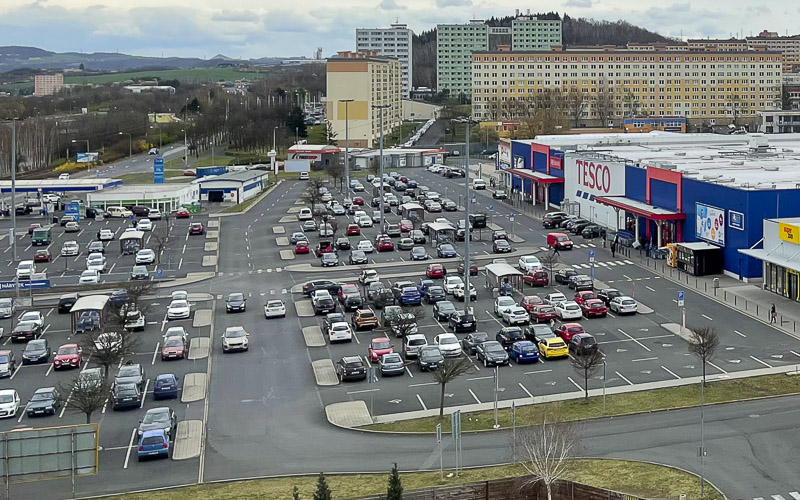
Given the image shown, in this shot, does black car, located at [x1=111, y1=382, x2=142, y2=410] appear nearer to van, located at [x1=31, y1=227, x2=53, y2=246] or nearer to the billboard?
the billboard

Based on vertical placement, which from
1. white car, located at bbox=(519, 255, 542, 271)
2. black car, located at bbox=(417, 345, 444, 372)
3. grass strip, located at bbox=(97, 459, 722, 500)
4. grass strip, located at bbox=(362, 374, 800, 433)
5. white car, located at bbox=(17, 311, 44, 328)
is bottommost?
grass strip, located at bbox=(97, 459, 722, 500)

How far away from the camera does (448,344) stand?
33844mm

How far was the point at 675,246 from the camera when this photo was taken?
156ft

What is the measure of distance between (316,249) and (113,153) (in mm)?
71269

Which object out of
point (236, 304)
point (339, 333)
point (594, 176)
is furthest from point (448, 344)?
point (594, 176)

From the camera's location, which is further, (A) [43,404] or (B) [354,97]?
(B) [354,97]

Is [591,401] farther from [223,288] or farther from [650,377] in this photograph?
[223,288]

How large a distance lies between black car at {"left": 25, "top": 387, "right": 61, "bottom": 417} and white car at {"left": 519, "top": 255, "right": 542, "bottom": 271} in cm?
2344

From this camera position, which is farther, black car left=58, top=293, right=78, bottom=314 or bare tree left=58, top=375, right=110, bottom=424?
black car left=58, top=293, right=78, bottom=314

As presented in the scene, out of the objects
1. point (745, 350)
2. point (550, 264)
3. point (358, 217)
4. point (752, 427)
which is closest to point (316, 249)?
point (358, 217)

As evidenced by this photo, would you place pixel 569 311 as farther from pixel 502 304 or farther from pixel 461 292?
pixel 461 292

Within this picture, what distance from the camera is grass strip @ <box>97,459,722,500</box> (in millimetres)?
21859

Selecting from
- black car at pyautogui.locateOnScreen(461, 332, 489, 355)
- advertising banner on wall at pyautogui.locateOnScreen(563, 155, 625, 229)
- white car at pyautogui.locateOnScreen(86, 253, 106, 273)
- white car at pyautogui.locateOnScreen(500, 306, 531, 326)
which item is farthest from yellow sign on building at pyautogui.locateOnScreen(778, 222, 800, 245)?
white car at pyautogui.locateOnScreen(86, 253, 106, 273)

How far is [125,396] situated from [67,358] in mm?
5647
